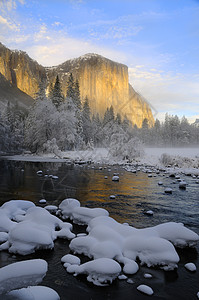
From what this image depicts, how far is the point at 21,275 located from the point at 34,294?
0.39m

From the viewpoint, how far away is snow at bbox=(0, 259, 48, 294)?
354 cm

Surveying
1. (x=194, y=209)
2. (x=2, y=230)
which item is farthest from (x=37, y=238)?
(x=194, y=209)

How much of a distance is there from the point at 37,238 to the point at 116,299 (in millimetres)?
2512

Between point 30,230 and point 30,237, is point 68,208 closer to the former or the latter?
point 30,230

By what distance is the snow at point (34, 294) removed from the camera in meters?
3.45

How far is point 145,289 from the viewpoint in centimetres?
390

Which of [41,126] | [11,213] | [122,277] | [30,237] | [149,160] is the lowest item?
[149,160]

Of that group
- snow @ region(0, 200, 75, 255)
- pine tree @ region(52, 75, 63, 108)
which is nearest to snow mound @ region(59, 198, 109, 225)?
snow @ region(0, 200, 75, 255)

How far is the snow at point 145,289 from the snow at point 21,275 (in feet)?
6.17

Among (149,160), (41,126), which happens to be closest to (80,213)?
(149,160)

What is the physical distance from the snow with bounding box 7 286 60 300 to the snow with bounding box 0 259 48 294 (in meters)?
0.09

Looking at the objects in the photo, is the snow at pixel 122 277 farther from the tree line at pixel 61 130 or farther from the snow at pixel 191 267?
the tree line at pixel 61 130

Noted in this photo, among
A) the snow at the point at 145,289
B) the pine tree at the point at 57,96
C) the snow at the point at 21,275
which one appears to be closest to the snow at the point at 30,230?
the snow at the point at 21,275

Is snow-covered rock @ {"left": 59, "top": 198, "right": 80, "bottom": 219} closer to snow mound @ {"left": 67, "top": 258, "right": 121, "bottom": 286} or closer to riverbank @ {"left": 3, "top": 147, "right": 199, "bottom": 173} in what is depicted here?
snow mound @ {"left": 67, "top": 258, "right": 121, "bottom": 286}
